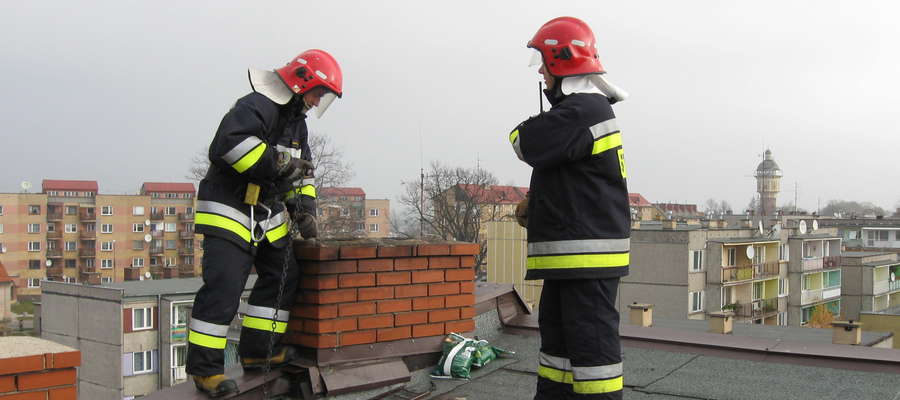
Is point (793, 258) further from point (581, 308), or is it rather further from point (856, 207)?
point (856, 207)

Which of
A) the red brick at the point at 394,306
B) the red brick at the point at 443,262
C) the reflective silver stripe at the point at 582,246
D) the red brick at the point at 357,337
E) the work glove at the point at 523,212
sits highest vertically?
the work glove at the point at 523,212

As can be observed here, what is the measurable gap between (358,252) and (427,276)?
2.06 feet

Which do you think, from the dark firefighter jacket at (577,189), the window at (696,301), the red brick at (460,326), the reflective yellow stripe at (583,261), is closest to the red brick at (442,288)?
the red brick at (460,326)

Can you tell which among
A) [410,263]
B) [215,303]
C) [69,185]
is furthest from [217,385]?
[69,185]

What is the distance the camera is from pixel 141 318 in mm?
27344

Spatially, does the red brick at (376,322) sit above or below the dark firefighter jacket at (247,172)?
below

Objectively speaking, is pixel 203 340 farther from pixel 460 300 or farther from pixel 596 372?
pixel 596 372

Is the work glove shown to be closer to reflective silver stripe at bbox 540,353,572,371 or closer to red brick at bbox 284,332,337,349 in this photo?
reflective silver stripe at bbox 540,353,572,371

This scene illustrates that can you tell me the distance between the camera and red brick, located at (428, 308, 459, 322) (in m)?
5.09

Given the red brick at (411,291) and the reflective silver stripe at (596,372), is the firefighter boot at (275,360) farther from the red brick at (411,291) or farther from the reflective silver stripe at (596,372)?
the reflective silver stripe at (596,372)

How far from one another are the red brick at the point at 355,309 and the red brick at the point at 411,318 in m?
0.23

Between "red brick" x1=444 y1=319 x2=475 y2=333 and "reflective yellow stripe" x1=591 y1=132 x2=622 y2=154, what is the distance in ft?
7.41

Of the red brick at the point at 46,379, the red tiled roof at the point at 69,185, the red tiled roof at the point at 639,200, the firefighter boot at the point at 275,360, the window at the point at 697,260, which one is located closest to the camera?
the red brick at the point at 46,379

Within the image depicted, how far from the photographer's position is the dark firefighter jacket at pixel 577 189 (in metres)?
3.29
